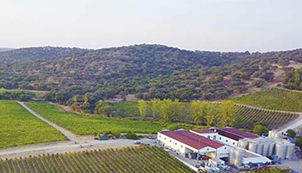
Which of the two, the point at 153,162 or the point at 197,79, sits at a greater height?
the point at 197,79

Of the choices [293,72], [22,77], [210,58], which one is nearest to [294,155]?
[293,72]

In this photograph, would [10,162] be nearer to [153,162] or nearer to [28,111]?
[153,162]

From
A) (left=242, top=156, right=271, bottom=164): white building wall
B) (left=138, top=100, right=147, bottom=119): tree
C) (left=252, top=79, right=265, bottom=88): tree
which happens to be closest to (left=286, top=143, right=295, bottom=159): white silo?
(left=242, top=156, right=271, bottom=164): white building wall

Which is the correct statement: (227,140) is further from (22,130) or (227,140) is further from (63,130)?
(22,130)

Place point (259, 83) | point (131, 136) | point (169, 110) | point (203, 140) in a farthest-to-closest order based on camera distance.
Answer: point (259, 83) < point (169, 110) < point (131, 136) < point (203, 140)

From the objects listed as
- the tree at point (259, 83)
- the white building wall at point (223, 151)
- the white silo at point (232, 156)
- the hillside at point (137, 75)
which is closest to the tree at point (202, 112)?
the hillside at point (137, 75)

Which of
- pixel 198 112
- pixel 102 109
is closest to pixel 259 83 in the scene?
pixel 198 112
